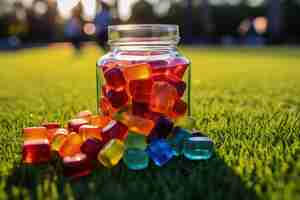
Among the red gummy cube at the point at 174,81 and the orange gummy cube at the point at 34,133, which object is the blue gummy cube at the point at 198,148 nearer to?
the red gummy cube at the point at 174,81

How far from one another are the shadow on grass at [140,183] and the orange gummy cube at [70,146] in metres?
0.07

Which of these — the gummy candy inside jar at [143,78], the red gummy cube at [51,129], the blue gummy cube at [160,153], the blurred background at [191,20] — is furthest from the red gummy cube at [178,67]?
the blurred background at [191,20]

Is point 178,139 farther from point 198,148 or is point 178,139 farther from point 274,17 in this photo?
point 274,17

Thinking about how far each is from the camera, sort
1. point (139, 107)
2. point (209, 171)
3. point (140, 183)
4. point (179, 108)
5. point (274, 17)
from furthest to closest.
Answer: point (274, 17) < point (179, 108) < point (139, 107) < point (209, 171) < point (140, 183)

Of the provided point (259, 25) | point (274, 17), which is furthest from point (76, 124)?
point (259, 25)

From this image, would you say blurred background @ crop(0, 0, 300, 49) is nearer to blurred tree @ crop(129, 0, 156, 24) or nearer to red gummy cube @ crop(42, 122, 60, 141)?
blurred tree @ crop(129, 0, 156, 24)

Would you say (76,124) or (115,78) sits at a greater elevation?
(115,78)

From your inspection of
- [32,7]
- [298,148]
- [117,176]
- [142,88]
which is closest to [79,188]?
[117,176]

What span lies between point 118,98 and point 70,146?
0.34 m

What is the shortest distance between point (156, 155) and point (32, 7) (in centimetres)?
4127

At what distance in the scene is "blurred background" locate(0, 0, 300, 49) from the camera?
2609 centimetres

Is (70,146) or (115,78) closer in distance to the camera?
(70,146)

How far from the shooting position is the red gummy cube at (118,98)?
1.78m

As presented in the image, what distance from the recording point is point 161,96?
1669mm
